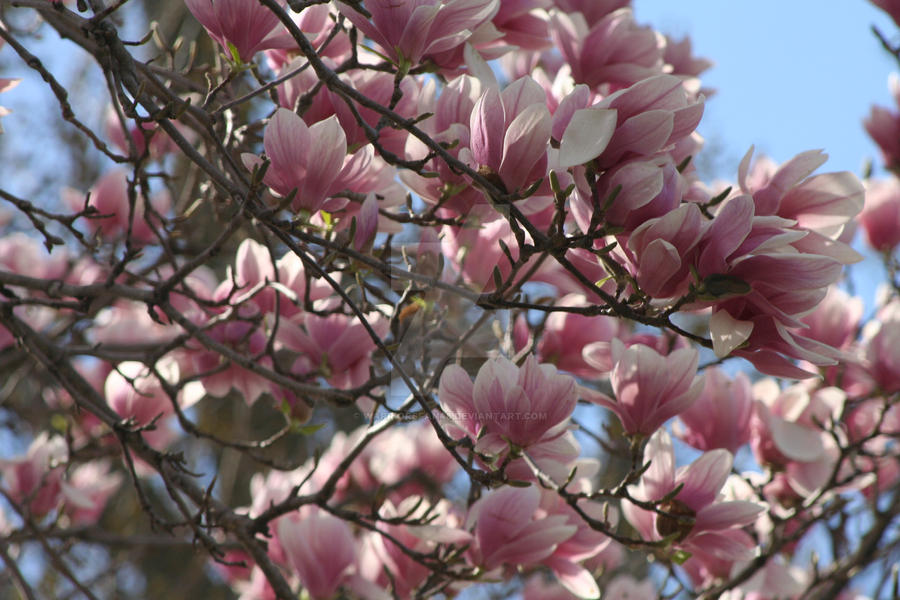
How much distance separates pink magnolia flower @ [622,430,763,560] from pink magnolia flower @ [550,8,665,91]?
51 cm

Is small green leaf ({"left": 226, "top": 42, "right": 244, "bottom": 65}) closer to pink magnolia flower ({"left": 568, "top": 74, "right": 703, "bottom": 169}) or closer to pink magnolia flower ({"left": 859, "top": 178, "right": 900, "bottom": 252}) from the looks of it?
pink magnolia flower ({"left": 568, "top": 74, "right": 703, "bottom": 169})

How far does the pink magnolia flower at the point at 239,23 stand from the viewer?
2.98 feet

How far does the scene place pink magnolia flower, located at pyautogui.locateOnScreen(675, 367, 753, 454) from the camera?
4.18ft

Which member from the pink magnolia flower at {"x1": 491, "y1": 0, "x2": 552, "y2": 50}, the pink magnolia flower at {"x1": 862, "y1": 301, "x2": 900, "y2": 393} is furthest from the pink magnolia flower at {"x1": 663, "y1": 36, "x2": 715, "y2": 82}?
the pink magnolia flower at {"x1": 862, "y1": 301, "x2": 900, "y2": 393}

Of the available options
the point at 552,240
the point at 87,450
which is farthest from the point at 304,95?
the point at 87,450

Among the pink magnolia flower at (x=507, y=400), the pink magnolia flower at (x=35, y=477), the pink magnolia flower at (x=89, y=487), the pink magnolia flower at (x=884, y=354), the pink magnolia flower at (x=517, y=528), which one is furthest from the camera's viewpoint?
the pink magnolia flower at (x=89, y=487)

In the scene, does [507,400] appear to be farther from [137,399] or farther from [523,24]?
[137,399]

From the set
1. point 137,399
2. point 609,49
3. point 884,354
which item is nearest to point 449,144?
point 609,49

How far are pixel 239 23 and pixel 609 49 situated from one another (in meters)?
0.52

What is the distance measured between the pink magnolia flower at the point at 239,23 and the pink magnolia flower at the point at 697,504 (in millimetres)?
639

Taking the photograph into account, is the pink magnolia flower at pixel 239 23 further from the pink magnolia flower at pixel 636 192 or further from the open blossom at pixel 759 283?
the open blossom at pixel 759 283

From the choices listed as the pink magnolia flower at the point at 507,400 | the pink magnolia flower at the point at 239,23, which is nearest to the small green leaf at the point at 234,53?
the pink magnolia flower at the point at 239,23

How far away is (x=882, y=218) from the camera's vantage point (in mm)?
2098

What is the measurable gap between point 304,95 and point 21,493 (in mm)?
1215
